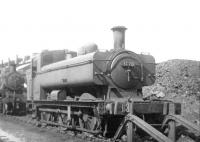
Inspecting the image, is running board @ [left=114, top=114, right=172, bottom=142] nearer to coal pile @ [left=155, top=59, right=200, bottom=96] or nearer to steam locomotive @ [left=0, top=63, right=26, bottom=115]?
coal pile @ [left=155, top=59, right=200, bottom=96]

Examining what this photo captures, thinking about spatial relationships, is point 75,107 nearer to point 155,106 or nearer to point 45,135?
point 45,135

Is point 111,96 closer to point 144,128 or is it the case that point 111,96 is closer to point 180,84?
point 144,128

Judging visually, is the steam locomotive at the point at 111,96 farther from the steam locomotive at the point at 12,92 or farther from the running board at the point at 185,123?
the steam locomotive at the point at 12,92

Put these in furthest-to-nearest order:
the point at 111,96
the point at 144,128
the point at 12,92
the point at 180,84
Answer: the point at 12,92 < the point at 180,84 < the point at 111,96 < the point at 144,128

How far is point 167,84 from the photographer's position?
16.4 meters

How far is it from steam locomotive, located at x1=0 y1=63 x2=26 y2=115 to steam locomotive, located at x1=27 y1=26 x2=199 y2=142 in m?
8.22

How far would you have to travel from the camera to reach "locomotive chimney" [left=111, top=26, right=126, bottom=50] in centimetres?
1065

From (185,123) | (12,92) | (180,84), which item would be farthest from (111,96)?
(12,92)

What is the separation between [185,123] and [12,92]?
14.8 metres

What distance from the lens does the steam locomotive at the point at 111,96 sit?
29.8ft

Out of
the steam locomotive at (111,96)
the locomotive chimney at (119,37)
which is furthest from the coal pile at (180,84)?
the locomotive chimney at (119,37)

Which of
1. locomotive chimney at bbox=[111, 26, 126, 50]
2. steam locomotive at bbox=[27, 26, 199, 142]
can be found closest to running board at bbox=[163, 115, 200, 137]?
steam locomotive at bbox=[27, 26, 199, 142]

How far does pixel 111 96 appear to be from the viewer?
10.2 m

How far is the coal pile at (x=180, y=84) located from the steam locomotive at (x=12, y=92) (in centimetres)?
833
